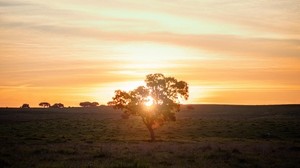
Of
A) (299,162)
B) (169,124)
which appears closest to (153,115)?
(169,124)

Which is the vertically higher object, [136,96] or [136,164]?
[136,96]

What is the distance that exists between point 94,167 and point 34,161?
16.9 feet

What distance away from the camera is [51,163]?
27328 mm

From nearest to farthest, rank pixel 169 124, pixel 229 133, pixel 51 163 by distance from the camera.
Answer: pixel 51 163 < pixel 229 133 < pixel 169 124

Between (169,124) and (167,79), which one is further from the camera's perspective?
(169,124)

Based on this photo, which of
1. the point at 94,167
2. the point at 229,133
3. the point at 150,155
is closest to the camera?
the point at 94,167

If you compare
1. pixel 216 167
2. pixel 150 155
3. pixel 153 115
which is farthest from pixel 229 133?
pixel 216 167

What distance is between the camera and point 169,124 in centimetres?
9025

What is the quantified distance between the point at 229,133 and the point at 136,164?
49.1 meters

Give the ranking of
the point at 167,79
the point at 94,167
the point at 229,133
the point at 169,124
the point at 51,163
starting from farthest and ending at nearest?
the point at 169,124
the point at 229,133
the point at 167,79
the point at 51,163
the point at 94,167

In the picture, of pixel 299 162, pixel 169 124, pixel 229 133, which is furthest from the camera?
pixel 169 124

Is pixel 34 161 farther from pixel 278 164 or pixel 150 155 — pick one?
pixel 278 164

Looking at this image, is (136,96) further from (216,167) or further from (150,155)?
(216,167)

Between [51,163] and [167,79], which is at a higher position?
[167,79]
